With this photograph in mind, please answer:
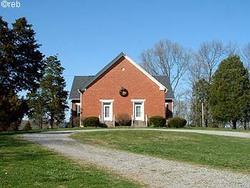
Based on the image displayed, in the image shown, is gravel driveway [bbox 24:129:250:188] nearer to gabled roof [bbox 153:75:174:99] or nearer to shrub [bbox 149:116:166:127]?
shrub [bbox 149:116:166:127]

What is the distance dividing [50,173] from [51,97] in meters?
51.4

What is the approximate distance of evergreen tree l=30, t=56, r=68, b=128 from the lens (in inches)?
2468

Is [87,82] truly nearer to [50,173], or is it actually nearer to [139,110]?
[139,110]

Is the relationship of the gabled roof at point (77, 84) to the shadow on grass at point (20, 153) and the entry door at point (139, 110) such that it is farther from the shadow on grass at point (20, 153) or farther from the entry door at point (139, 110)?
the shadow on grass at point (20, 153)

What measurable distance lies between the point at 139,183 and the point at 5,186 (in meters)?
3.13

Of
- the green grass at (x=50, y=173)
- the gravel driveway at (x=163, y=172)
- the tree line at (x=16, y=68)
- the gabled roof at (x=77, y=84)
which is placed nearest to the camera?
the green grass at (x=50, y=173)

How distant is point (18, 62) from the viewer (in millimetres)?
46500

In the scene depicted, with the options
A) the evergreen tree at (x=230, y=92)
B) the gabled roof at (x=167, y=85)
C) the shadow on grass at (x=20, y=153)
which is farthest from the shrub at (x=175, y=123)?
the shadow on grass at (x=20, y=153)

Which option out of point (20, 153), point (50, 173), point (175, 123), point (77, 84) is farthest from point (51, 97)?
point (50, 173)

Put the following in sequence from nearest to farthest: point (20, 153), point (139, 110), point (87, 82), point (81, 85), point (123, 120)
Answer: point (20, 153), point (123, 120), point (139, 110), point (87, 82), point (81, 85)

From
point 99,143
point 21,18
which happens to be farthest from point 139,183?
point 21,18

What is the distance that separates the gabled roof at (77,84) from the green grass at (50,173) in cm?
3697

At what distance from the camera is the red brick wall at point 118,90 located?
49.9 metres

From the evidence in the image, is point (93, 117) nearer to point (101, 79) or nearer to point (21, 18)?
point (101, 79)
